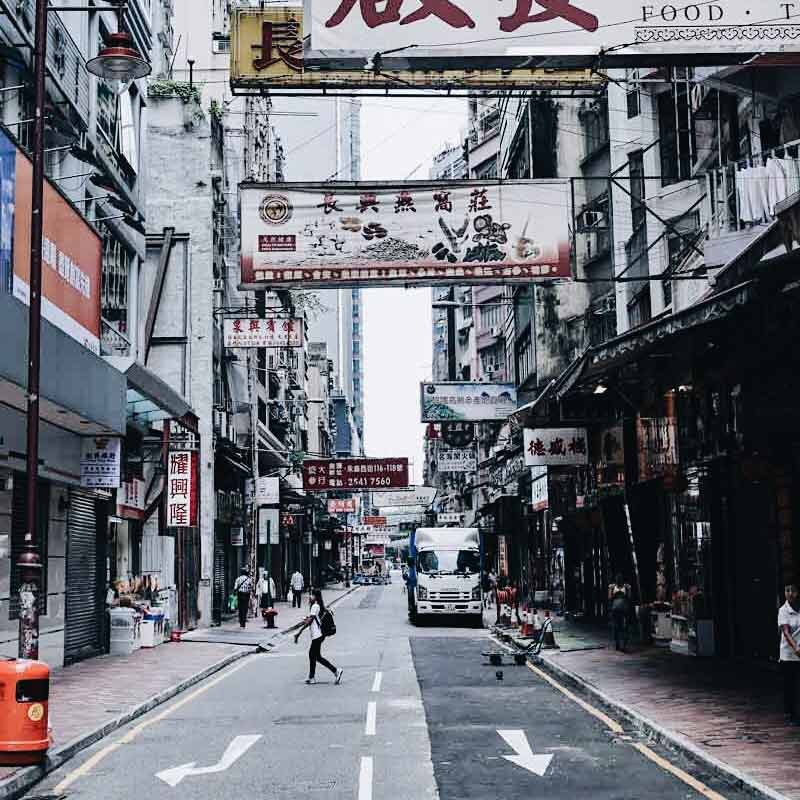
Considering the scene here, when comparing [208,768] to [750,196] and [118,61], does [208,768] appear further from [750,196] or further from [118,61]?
[750,196]

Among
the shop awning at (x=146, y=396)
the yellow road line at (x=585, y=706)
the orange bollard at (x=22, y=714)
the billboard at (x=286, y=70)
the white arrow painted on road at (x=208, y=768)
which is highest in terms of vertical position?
the billboard at (x=286, y=70)

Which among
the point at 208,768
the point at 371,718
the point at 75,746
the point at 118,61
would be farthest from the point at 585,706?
the point at 118,61

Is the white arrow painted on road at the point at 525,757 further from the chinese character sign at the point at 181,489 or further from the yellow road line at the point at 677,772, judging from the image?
the chinese character sign at the point at 181,489

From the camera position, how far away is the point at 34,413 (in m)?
13.5

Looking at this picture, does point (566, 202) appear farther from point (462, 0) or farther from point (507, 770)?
point (507, 770)

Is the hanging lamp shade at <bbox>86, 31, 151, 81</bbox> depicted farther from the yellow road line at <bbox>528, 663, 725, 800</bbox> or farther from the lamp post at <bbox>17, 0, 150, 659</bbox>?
the yellow road line at <bbox>528, 663, 725, 800</bbox>

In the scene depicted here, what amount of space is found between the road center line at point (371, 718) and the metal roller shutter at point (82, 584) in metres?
9.04

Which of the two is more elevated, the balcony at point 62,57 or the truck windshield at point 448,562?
the balcony at point 62,57

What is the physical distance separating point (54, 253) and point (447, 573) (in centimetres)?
2298

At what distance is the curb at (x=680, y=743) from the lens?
10.4m

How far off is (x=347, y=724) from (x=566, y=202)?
357 inches

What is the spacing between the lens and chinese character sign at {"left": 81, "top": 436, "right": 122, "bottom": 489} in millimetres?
23922

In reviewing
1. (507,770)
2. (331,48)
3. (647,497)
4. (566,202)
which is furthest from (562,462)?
(507,770)

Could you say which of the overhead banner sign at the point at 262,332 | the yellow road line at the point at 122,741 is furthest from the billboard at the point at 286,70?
the overhead banner sign at the point at 262,332
